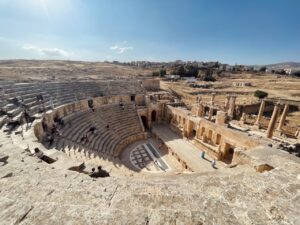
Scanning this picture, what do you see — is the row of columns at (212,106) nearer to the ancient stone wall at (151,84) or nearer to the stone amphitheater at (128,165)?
the stone amphitheater at (128,165)

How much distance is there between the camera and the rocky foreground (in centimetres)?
348

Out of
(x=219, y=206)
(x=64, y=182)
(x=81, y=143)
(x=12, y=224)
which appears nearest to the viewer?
(x=12, y=224)

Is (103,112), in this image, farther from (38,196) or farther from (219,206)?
(219,206)

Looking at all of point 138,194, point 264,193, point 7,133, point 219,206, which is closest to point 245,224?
point 219,206

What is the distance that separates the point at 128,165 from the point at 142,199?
10.8m

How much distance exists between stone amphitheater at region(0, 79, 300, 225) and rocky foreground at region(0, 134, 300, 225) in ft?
0.08

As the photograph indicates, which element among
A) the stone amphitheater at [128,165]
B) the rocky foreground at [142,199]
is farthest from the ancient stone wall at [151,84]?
the rocky foreground at [142,199]

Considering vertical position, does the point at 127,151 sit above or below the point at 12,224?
below

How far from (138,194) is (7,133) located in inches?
372

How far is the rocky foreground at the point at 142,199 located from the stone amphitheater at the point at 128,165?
0.08ft

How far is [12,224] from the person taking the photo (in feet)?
10.4

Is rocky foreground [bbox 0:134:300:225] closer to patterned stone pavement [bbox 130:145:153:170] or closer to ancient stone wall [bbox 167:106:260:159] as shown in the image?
ancient stone wall [bbox 167:106:260:159]

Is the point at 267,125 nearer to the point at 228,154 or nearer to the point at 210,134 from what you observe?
the point at 210,134

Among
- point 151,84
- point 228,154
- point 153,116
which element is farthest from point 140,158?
point 151,84
